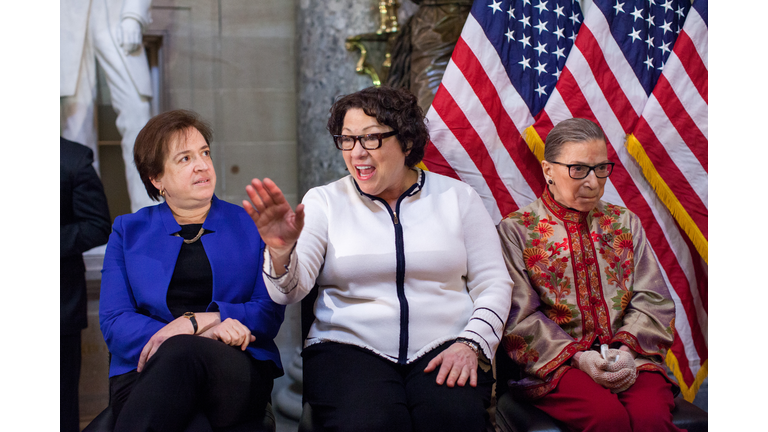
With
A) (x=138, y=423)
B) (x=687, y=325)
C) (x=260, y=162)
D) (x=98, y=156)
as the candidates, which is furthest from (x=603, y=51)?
(x=98, y=156)

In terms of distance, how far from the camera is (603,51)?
2625mm

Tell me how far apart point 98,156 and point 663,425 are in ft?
9.51

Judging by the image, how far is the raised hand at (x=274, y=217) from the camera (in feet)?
5.05

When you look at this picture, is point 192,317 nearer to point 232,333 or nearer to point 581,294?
point 232,333

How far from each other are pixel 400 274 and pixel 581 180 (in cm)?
74

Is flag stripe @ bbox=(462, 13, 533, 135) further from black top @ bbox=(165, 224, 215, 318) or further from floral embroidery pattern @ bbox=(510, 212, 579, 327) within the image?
black top @ bbox=(165, 224, 215, 318)

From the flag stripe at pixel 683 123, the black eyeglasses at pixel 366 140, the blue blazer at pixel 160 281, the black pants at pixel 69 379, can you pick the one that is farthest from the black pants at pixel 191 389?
the flag stripe at pixel 683 123

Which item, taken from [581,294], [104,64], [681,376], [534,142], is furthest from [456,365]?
[104,64]

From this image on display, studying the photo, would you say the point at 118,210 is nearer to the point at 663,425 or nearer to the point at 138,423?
the point at 138,423

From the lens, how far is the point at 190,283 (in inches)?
74.0

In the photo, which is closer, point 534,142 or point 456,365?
point 456,365

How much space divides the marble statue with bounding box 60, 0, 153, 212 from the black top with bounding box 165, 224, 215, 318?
50.5 inches

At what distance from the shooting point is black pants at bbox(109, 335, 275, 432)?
150 cm

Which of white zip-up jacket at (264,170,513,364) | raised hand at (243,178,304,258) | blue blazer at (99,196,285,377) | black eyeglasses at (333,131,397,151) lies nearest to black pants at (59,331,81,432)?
blue blazer at (99,196,285,377)
